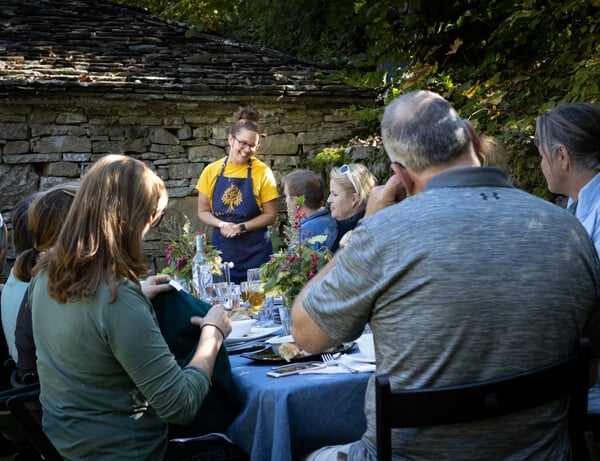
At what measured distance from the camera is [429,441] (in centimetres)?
171

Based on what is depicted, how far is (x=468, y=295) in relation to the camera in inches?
64.5

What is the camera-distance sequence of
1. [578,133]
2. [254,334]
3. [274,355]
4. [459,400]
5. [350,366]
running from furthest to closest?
Answer: [254,334], [578,133], [274,355], [350,366], [459,400]

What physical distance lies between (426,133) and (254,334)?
1.46m

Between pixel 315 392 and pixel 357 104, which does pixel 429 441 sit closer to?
pixel 315 392

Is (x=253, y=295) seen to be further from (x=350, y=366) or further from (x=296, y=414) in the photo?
(x=296, y=414)

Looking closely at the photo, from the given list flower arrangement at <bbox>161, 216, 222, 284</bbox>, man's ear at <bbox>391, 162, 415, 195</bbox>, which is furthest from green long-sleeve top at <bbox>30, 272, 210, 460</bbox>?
flower arrangement at <bbox>161, 216, 222, 284</bbox>

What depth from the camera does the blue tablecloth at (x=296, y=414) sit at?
6.96ft

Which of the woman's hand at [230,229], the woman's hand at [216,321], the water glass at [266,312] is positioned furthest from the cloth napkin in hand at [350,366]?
the woman's hand at [230,229]

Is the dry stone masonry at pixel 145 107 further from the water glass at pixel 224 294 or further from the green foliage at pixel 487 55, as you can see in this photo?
the water glass at pixel 224 294

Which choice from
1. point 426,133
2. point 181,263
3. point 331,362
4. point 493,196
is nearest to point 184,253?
point 181,263

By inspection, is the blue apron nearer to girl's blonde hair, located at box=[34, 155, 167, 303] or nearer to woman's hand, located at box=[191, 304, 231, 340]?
woman's hand, located at box=[191, 304, 231, 340]

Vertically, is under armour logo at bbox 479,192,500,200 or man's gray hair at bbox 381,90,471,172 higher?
man's gray hair at bbox 381,90,471,172

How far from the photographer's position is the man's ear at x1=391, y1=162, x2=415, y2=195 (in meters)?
1.90

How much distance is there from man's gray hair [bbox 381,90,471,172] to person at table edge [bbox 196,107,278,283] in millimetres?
3485
